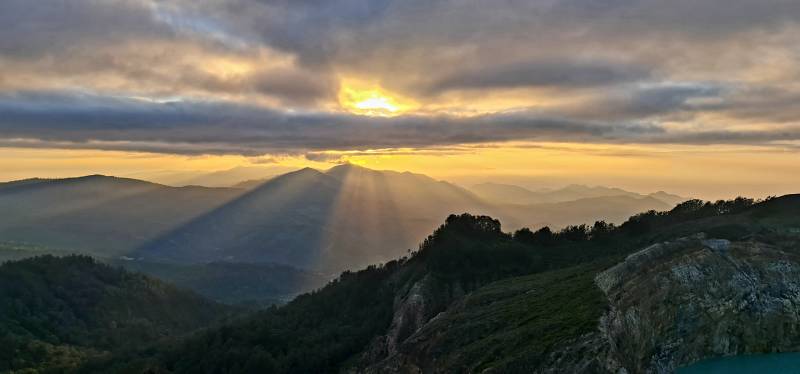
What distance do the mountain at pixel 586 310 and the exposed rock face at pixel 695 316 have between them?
4.8 inches

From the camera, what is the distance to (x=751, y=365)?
51062mm

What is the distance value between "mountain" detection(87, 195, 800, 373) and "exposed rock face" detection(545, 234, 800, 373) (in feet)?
0.40

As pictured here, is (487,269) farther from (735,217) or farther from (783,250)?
(783,250)

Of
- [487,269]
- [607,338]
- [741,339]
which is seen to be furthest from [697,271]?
[487,269]

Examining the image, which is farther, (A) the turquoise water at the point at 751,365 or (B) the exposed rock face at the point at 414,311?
(B) the exposed rock face at the point at 414,311

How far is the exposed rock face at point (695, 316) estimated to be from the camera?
164ft

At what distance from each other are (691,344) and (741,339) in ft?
20.3

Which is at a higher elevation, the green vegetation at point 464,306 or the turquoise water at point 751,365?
the turquoise water at point 751,365

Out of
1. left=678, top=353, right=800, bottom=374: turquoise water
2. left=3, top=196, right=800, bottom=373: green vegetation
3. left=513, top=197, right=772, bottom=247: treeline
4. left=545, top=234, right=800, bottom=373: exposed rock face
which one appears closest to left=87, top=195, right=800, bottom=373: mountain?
left=545, top=234, right=800, bottom=373: exposed rock face

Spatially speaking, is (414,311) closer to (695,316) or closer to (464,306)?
(464,306)

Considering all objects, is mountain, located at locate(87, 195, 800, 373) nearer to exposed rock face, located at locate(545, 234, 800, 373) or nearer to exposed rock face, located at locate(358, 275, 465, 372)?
exposed rock face, located at locate(545, 234, 800, 373)

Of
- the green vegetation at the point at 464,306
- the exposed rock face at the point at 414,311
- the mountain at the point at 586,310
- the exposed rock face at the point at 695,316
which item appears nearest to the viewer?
Answer: the exposed rock face at the point at 695,316

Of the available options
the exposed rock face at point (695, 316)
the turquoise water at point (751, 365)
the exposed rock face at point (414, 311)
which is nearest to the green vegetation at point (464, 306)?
the exposed rock face at point (414, 311)

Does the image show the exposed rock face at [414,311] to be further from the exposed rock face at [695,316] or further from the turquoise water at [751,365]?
the turquoise water at [751,365]
